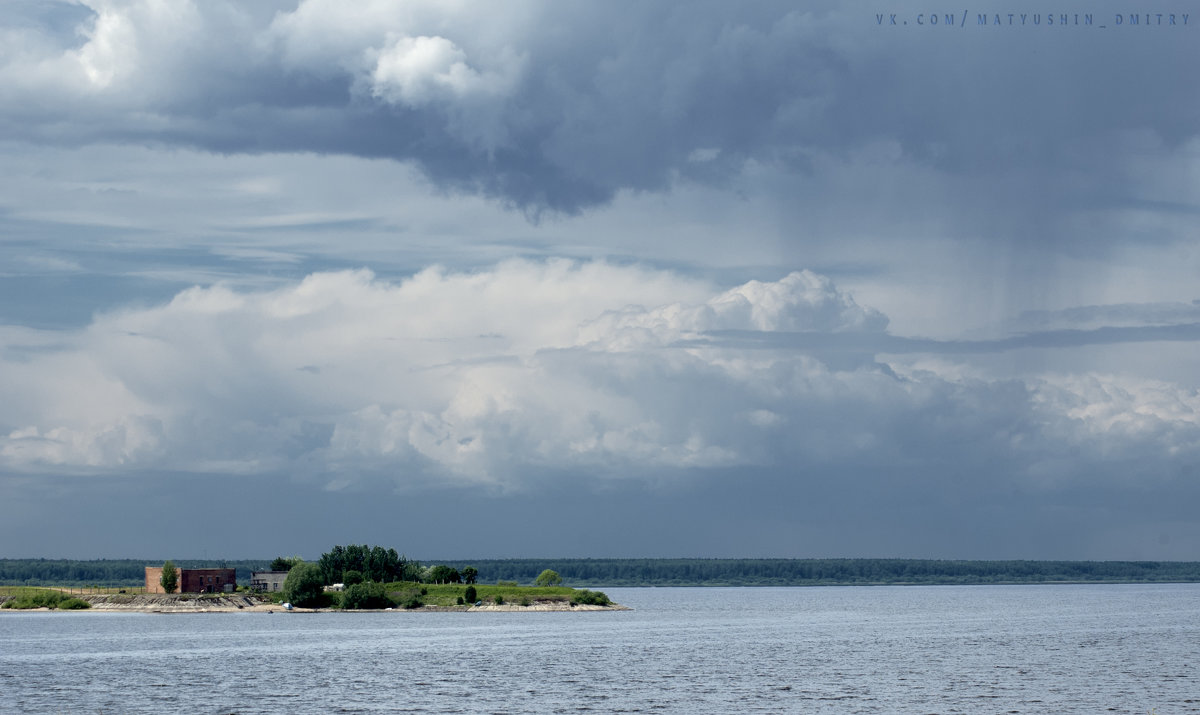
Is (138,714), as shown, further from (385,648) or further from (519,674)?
(385,648)

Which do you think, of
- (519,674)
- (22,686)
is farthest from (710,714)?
(22,686)

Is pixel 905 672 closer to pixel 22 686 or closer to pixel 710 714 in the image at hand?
pixel 710 714

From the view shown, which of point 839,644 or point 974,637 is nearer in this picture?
point 839,644

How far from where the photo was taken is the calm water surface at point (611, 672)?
8775 cm

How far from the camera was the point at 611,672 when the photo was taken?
112625 millimetres

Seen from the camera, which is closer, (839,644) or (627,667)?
(627,667)

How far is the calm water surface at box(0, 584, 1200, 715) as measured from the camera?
8775 cm

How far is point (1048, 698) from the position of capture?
8900 centimetres

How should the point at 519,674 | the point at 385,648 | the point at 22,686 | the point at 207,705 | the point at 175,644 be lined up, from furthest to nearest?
the point at 175,644 → the point at 385,648 → the point at 519,674 → the point at 22,686 → the point at 207,705

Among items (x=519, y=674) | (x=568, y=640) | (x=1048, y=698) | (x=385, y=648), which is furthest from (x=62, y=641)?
(x=1048, y=698)

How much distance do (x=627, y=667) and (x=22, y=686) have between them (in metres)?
51.0

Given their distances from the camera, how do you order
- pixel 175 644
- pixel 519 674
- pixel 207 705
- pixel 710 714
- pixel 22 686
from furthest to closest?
pixel 175 644
pixel 519 674
pixel 22 686
pixel 207 705
pixel 710 714

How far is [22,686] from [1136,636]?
12976cm

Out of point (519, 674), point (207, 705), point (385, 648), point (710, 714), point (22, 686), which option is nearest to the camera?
point (710, 714)
